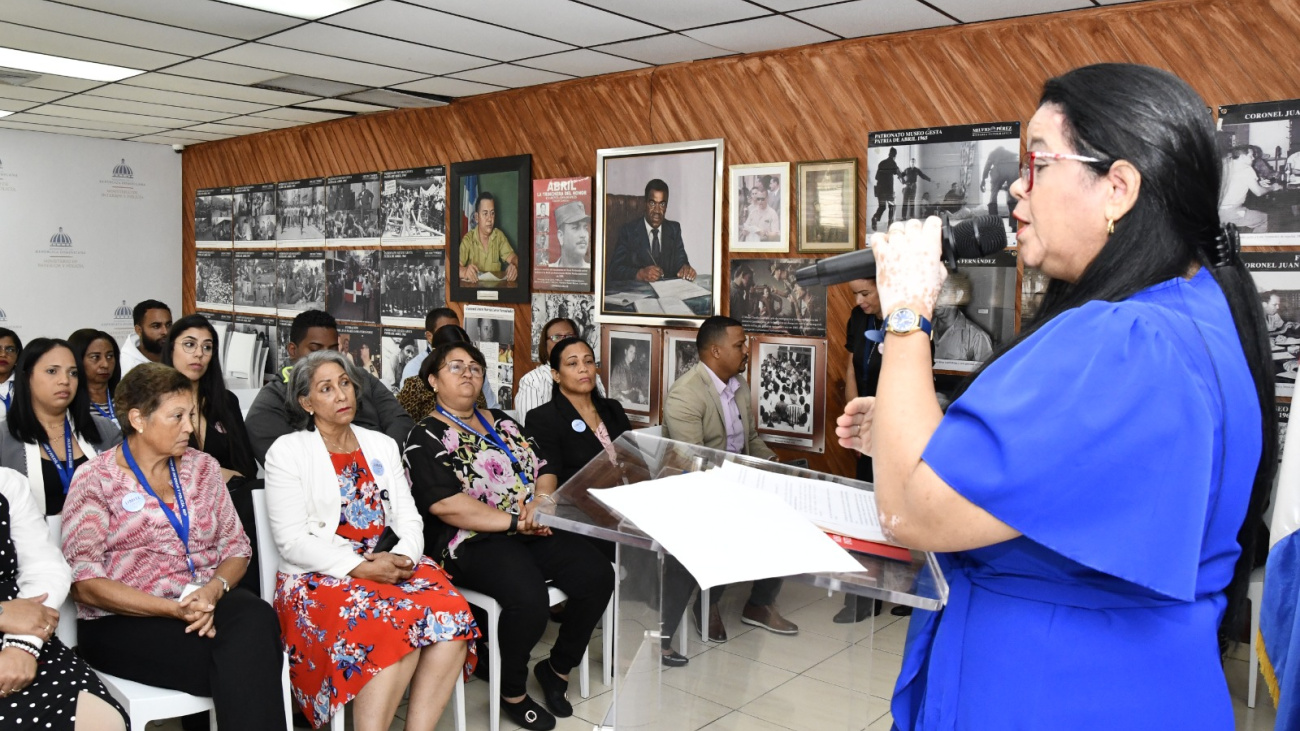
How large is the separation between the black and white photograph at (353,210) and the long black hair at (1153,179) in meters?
7.19

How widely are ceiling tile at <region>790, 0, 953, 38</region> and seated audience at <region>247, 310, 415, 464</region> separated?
2.73m

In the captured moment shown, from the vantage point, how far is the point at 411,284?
7438 millimetres

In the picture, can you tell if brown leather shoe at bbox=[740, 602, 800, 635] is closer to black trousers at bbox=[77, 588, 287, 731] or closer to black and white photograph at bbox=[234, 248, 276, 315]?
black trousers at bbox=[77, 588, 287, 731]

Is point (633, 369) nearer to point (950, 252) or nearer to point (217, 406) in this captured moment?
point (217, 406)

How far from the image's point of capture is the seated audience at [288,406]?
417 cm

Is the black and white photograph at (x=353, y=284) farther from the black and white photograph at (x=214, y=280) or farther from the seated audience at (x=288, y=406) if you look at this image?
the seated audience at (x=288, y=406)

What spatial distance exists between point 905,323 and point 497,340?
592cm

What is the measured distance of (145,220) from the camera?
378 inches

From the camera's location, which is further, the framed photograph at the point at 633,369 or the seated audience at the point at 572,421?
the framed photograph at the point at 633,369

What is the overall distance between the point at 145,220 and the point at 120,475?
309 inches

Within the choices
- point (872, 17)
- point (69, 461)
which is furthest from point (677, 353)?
point (69, 461)

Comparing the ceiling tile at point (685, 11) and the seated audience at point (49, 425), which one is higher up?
the ceiling tile at point (685, 11)

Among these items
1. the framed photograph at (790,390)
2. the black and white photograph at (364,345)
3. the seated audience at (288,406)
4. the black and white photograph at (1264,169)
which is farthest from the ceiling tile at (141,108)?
the black and white photograph at (1264,169)

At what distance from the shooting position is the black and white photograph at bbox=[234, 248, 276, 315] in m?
8.77
